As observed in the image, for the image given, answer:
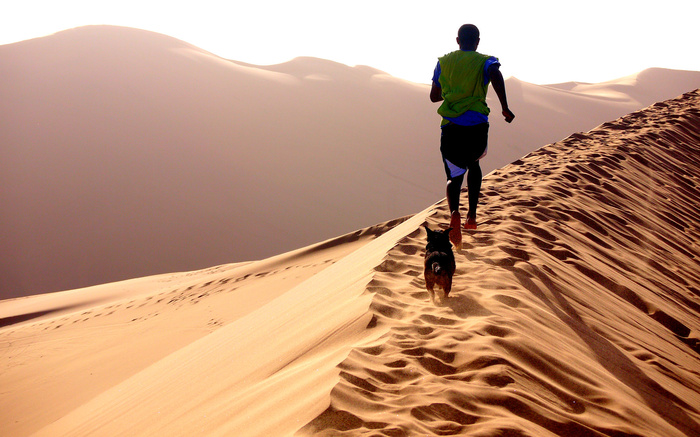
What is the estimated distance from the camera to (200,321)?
29.3 ft

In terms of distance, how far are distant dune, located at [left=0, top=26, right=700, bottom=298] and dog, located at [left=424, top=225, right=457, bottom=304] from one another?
17218 millimetres

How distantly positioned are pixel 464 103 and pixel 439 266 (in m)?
1.40

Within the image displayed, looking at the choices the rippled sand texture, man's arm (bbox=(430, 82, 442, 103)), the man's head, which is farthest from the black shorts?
the rippled sand texture

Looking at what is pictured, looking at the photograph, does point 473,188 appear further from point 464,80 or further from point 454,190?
point 464,80

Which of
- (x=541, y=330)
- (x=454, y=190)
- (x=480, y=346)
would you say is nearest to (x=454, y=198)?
(x=454, y=190)

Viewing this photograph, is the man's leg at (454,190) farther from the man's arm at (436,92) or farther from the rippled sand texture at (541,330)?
the man's arm at (436,92)

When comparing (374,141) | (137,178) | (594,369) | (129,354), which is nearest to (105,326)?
(129,354)

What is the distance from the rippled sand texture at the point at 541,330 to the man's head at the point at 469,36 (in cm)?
155

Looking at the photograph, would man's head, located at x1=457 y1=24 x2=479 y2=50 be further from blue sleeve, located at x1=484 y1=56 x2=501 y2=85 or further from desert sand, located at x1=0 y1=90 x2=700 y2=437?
desert sand, located at x1=0 y1=90 x2=700 y2=437

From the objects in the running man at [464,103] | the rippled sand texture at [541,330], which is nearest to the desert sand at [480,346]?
the rippled sand texture at [541,330]

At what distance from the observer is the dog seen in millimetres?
3414

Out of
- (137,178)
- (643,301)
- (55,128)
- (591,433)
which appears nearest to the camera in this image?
(591,433)

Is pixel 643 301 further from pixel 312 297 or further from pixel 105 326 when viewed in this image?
pixel 105 326

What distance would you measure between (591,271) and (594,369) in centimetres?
187
